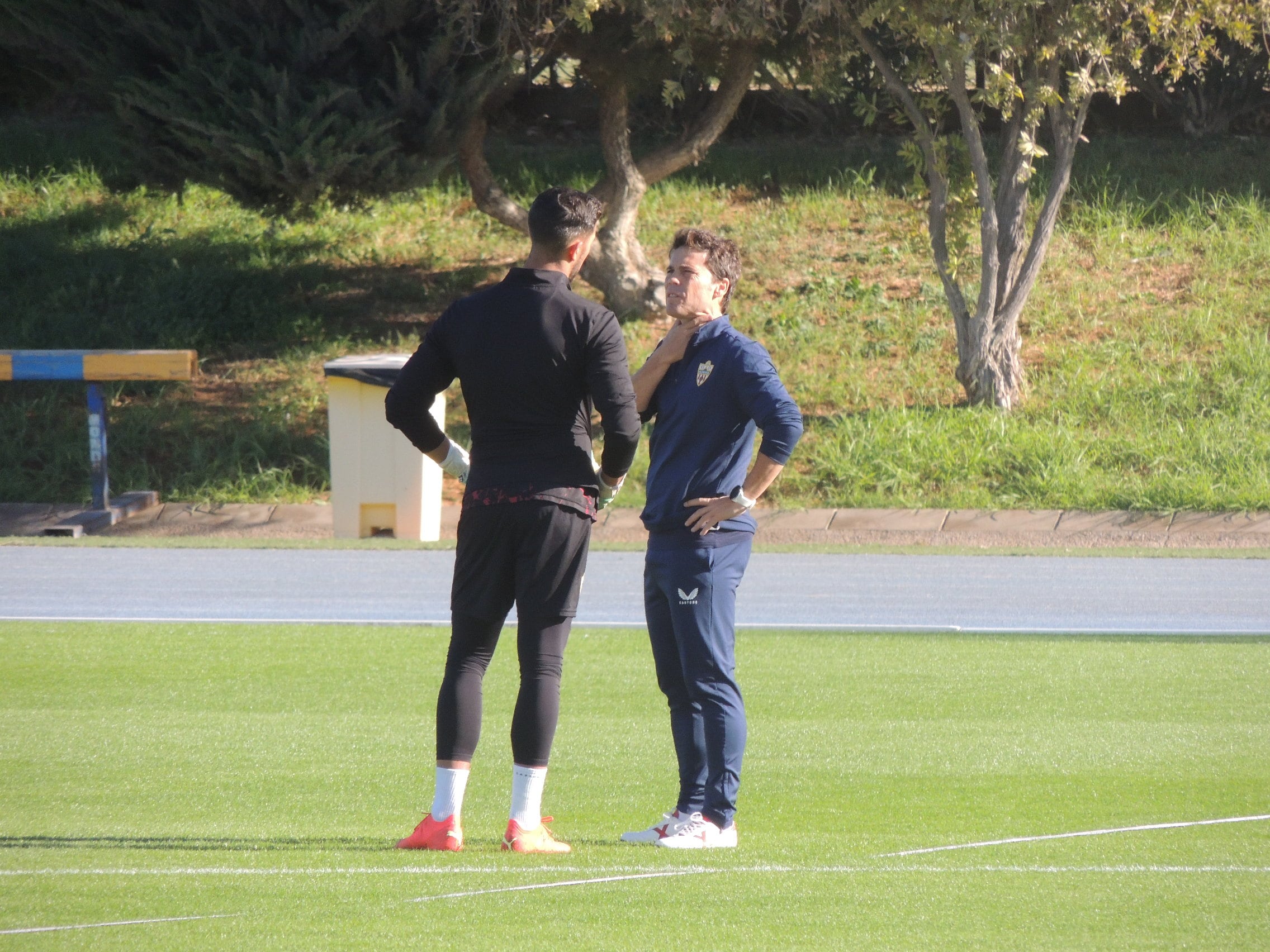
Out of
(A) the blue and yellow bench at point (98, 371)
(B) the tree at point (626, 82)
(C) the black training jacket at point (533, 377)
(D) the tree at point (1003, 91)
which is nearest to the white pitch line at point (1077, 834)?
(C) the black training jacket at point (533, 377)

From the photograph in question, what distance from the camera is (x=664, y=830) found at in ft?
14.3

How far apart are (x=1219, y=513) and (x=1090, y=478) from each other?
1364 millimetres

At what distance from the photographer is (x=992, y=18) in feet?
48.6

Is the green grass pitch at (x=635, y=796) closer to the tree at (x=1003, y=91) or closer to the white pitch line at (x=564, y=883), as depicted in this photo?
the white pitch line at (x=564, y=883)

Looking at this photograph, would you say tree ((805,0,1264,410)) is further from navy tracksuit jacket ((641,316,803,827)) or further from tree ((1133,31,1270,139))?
navy tracksuit jacket ((641,316,803,827))

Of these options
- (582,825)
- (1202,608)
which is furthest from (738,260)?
(1202,608)

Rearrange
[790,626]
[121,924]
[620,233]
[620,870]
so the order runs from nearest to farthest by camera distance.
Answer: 1. [121,924]
2. [620,870]
3. [790,626]
4. [620,233]

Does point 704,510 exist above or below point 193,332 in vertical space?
above

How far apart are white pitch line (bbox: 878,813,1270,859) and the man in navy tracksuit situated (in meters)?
0.55

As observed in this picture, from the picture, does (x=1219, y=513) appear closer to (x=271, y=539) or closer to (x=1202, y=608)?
(x=1202, y=608)

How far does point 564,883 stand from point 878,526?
10780 mm

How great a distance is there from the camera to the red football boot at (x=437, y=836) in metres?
4.19

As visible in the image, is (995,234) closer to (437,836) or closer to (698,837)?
(698,837)

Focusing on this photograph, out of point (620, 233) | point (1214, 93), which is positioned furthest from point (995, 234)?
point (1214, 93)
